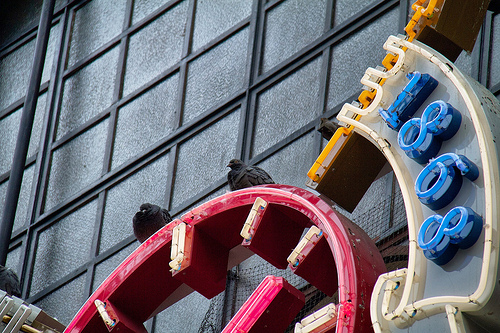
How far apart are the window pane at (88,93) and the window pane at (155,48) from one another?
0.36m

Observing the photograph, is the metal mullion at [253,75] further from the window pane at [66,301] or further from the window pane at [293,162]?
the window pane at [66,301]

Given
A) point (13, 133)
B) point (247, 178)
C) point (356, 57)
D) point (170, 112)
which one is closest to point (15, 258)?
point (13, 133)

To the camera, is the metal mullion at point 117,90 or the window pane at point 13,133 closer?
the metal mullion at point 117,90

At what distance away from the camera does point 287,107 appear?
1123 cm

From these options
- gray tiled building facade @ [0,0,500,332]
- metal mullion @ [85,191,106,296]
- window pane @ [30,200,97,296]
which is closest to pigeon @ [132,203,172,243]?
gray tiled building facade @ [0,0,500,332]

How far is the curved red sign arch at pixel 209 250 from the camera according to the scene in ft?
24.8

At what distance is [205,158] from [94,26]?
4165 mm

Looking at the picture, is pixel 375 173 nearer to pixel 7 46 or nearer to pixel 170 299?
pixel 170 299

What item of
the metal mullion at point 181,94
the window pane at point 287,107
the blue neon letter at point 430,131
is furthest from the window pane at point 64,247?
the blue neon letter at point 430,131

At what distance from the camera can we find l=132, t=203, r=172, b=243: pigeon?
1035 centimetres

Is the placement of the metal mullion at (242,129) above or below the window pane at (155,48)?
below

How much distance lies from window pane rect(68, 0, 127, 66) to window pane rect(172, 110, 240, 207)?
127 inches

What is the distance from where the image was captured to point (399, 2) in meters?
10.7

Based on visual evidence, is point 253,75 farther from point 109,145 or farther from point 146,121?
point 109,145
